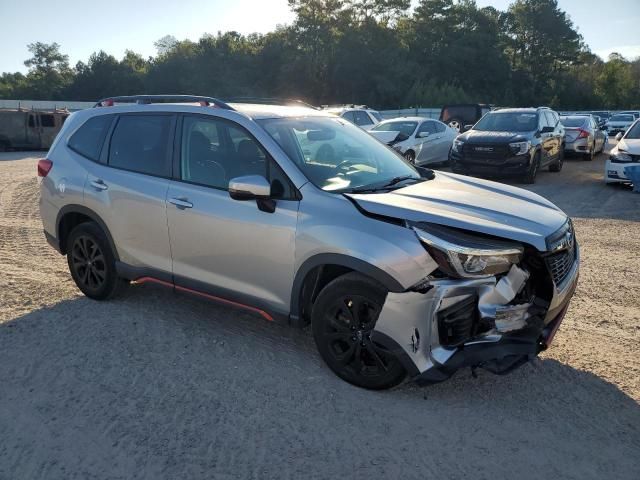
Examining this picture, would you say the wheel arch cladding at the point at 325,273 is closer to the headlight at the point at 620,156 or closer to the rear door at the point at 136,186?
the rear door at the point at 136,186

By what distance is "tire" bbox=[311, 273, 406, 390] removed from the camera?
11.1 ft

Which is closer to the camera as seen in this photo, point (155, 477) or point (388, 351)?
point (155, 477)

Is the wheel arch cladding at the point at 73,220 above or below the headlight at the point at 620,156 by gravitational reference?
below

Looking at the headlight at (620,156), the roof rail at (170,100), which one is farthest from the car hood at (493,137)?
the roof rail at (170,100)

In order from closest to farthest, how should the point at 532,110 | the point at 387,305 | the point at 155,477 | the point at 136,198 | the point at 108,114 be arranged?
the point at 155,477
the point at 387,305
the point at 136,198
the point at 108,114
the point at 532,110

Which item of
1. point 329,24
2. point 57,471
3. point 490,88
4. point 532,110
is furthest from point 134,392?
point 490,88

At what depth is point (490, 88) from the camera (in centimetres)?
6988

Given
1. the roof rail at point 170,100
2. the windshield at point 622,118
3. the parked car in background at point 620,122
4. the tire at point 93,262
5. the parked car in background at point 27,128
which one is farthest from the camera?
the windshield at point 622,118

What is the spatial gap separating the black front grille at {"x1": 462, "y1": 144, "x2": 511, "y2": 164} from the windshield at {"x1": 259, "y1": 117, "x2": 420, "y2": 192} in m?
8.49

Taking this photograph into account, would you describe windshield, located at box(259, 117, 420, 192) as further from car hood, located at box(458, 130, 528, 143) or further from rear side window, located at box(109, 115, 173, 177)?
car hood, located at box(458, 130, 528, 143)

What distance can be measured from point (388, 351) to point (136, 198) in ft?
8.08

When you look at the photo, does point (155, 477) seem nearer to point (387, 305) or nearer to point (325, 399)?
point (325, 399)

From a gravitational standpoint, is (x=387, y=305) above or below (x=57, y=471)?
above

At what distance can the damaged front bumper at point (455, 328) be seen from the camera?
3.17 m
